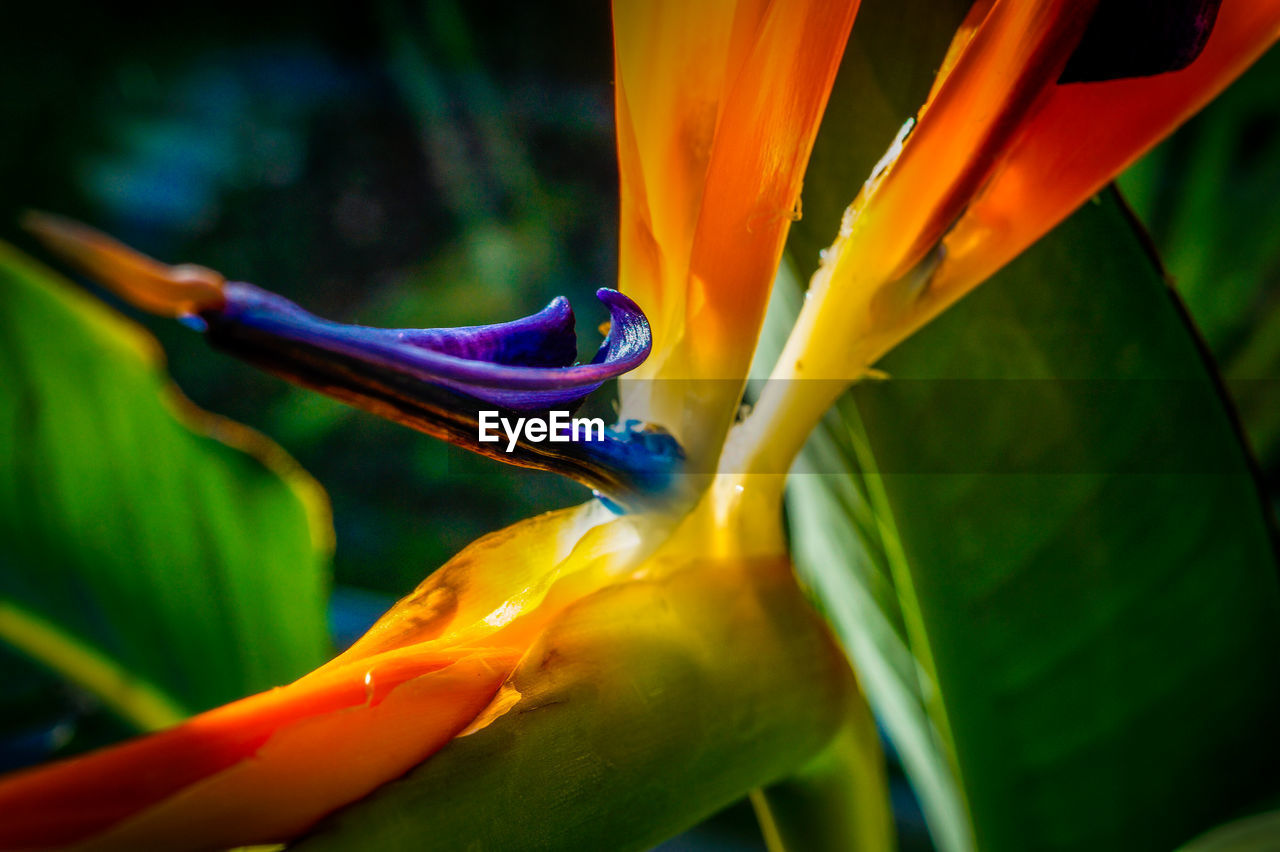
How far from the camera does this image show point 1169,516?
0.30 meters

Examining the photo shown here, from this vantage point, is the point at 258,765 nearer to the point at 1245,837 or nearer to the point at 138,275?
the point at 138,275

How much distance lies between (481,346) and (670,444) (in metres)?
0.07

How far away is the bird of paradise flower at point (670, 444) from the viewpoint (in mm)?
171

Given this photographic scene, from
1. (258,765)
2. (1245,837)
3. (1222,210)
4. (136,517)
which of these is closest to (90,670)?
(136,517)

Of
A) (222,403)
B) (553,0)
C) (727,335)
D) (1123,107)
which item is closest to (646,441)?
(727,335)

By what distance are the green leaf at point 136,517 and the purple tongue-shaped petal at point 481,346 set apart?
0.35 metres

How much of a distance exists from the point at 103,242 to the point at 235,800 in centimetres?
11

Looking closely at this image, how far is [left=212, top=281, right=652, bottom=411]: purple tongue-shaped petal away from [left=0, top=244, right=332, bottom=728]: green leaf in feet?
1.15

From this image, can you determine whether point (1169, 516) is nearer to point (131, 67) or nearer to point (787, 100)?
point (787, 100)

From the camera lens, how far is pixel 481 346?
19 centimetres

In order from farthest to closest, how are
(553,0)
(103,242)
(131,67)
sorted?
1. (131,67)
2. (553,0)
3. (103,242)

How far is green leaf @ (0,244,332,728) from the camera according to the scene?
1.58ft

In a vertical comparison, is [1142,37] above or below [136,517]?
above

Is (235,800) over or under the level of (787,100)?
under
